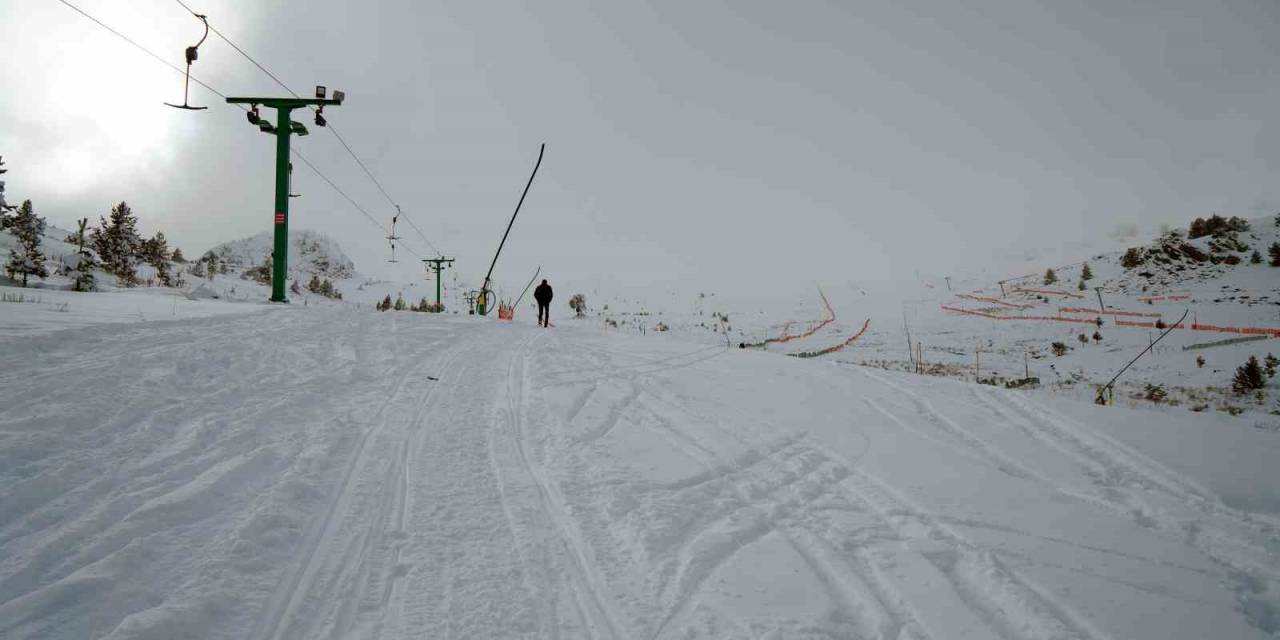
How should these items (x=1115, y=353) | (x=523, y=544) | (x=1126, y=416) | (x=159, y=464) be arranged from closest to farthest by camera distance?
1. (x=523, y=544)
2. (x=159, y=464)
3. (x=1126, y=416)
4. (x=1115, y=353)

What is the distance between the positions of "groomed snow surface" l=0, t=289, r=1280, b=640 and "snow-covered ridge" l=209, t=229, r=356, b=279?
194 ft

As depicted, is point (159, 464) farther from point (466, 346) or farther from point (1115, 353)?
point (1115, 353)

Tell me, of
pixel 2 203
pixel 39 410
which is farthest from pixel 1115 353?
pixel 2 203

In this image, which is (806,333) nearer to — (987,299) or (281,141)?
(987,299)

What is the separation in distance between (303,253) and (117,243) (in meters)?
51.5

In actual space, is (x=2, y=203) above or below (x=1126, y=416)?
above

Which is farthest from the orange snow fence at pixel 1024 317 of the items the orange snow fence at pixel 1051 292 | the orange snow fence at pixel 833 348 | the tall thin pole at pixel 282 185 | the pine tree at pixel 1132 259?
the tall thin pole at pixel 282 185

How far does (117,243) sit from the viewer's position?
17203 millimetres

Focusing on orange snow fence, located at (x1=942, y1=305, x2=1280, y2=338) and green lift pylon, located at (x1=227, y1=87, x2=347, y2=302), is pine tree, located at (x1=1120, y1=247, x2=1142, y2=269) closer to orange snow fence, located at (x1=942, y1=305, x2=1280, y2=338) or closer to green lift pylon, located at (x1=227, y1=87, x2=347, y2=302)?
orange snow fence, located at (x1=942, y1=305, x2=1280, y2=338)

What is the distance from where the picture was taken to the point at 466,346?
984 cm

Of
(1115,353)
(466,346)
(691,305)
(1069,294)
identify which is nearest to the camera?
(466,346)

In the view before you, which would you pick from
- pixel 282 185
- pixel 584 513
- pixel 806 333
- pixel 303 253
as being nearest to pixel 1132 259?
pixel 806 333

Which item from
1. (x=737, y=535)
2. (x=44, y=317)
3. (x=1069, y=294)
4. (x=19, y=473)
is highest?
(x=1069, y=294)

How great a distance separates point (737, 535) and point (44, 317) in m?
9.04
